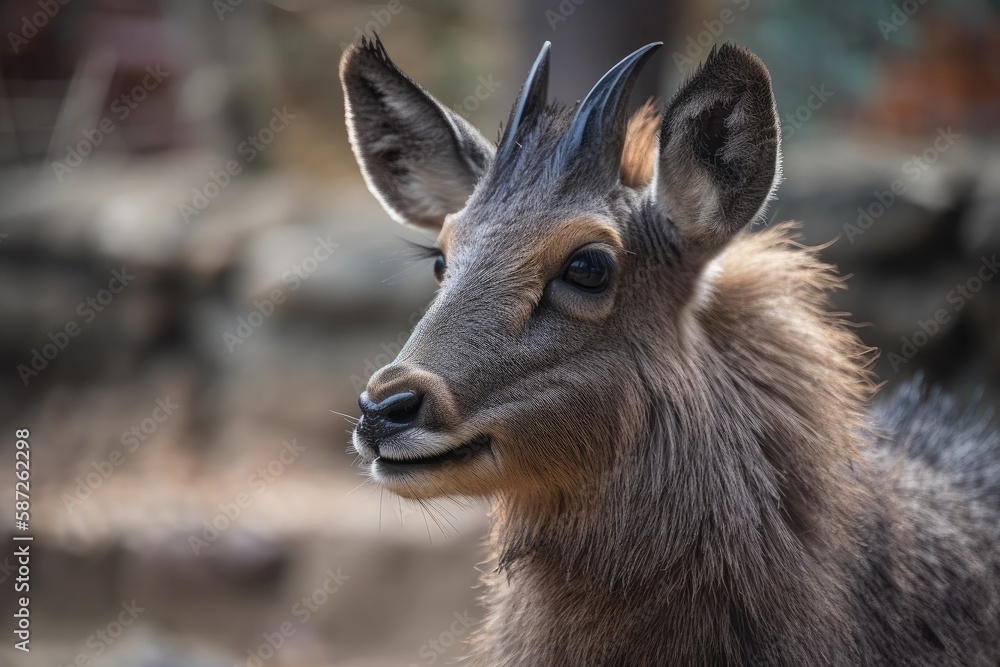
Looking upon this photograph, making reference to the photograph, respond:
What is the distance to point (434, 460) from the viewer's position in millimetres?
3277

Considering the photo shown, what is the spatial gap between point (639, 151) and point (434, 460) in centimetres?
154

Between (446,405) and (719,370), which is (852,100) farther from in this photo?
(446,405)

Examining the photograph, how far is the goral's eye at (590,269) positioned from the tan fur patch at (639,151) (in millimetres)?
429
